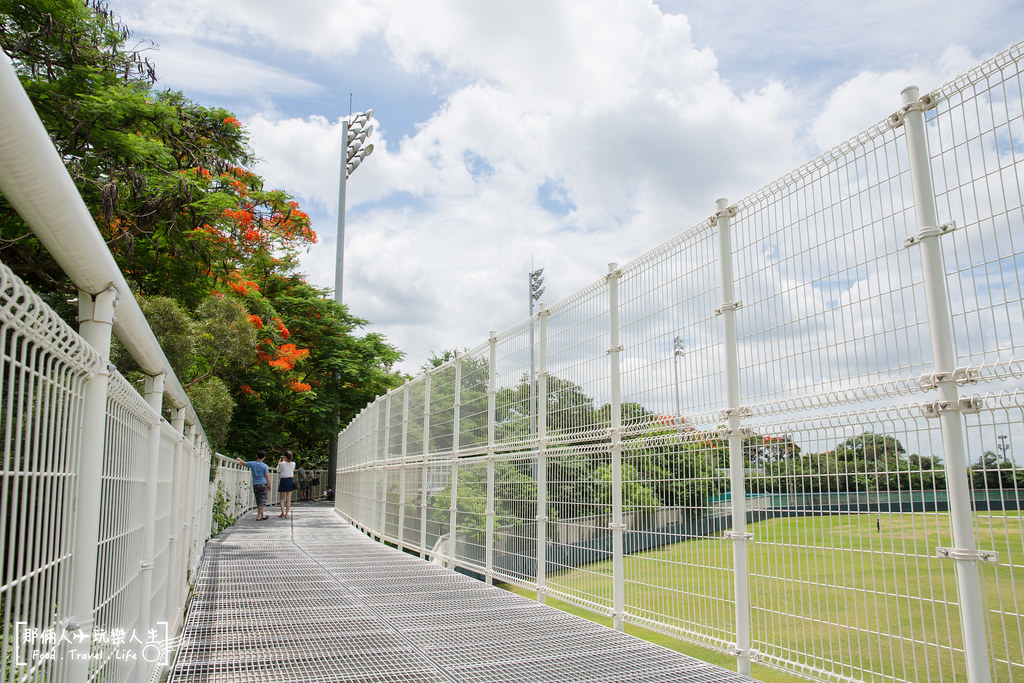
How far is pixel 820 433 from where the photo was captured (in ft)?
11.7

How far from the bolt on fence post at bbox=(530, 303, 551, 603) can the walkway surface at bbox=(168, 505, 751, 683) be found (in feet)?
0.92

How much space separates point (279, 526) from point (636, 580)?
11.8 metres

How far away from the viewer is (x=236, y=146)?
16.3 meters

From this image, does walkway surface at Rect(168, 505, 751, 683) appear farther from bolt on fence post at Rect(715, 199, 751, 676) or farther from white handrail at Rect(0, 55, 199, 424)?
white handrail at Rect(0, 55, 199, 424)

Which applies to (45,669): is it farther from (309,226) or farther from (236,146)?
(309,226)

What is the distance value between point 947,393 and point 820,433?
693 millimetres

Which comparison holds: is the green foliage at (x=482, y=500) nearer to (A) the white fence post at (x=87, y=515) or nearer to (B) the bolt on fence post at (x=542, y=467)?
(B) the bolt on fence post at (x=542, y=467)

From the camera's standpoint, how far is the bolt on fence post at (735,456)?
3979mm

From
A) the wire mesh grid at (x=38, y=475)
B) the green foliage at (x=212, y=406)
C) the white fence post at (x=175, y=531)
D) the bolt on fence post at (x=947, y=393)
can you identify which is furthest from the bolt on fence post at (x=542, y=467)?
the green foliage at (x=212, y=406)

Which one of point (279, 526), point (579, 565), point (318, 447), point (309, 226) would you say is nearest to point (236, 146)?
point (309, 226)

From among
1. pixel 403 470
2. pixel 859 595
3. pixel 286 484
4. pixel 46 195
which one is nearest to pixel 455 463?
pixel 403 470

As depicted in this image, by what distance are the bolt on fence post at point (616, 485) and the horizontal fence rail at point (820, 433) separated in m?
0.02

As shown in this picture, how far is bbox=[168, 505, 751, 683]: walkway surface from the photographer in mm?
4156

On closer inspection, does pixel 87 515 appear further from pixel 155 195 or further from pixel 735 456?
pixel 155 195
